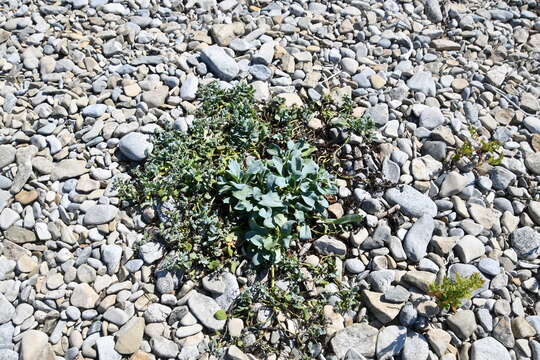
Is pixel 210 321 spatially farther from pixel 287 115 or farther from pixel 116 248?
pixel 287 115

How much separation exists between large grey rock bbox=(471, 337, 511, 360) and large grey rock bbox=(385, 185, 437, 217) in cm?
84

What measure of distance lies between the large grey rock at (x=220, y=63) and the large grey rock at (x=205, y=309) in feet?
5.70

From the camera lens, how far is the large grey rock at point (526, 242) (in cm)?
328

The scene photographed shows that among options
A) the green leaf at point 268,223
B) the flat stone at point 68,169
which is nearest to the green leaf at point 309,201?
the green leaf at point 268,223

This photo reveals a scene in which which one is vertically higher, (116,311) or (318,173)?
(318,173)

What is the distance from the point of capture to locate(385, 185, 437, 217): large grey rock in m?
3.38

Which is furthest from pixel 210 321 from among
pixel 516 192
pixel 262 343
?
pixel 516 192

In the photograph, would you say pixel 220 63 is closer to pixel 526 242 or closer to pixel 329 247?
pixel 329 247

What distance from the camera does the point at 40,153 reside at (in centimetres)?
352

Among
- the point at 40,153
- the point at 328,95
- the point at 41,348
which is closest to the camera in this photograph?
the point at 41,348

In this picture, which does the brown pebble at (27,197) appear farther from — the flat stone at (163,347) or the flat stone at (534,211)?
the flat stone at (534,211)

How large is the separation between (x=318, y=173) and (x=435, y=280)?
3.08 feet

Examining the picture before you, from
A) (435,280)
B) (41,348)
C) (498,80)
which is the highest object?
(498,80)

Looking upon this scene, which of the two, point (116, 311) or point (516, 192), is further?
point (516, 192)
